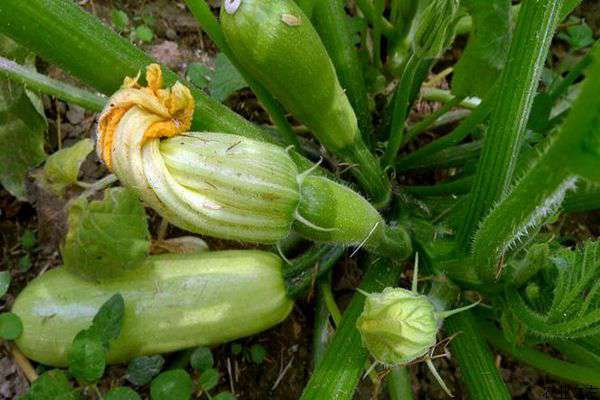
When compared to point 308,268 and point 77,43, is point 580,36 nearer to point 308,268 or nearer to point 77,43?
point 308,268

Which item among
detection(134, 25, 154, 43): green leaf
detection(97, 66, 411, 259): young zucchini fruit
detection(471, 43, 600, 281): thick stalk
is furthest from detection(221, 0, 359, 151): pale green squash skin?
detection(134, 25, 154, 43): green leaf

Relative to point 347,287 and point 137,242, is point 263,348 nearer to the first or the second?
point 347,287

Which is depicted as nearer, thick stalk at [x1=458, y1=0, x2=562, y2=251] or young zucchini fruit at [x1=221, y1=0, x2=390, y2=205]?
young zucchini fruit at [x1=221, y1=0, x2=390, y2=205]

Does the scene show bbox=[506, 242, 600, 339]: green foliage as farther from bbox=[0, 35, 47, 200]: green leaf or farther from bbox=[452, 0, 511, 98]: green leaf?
bbox=[0, 35, 47, 200]: green leaf

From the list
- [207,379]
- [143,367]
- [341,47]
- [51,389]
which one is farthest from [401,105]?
[51,389]

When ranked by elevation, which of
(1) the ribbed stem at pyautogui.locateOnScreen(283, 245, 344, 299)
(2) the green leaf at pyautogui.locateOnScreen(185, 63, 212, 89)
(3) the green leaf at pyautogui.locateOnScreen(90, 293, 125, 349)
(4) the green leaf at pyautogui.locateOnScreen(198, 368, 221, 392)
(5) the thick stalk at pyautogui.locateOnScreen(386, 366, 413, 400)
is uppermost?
(2) the green leaf at pyautogui.locateOnScreen(185, 63, 212, 89)

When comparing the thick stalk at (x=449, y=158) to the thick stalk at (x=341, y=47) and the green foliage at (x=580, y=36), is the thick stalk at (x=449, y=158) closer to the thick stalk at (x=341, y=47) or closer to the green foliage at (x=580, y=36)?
the thick stalk at (x=341, y=47)

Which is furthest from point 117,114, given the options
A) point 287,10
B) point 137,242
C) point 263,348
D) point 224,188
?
point 263,348

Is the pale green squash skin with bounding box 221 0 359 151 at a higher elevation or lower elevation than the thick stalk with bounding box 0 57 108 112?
higher
